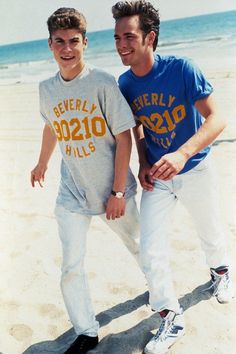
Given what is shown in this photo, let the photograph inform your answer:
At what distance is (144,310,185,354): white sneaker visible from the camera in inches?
96.6

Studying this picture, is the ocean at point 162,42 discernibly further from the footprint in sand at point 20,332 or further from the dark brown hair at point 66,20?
the footprint in sand at point 20,332

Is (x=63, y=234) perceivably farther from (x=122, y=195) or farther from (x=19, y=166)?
(x=19, y=166)

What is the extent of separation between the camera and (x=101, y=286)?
10.5 ft

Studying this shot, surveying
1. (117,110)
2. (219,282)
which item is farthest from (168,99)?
(219,282)

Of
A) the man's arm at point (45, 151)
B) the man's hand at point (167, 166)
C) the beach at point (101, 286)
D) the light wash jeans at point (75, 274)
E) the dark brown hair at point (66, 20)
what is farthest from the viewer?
the man's arm at point (45, 151)

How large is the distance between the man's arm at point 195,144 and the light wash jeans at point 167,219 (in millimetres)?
348

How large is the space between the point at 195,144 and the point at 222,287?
1.18 m

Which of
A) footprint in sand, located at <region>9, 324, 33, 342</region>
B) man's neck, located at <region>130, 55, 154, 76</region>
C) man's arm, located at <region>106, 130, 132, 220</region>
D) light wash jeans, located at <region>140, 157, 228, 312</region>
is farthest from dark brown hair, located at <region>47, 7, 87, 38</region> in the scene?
footprint in sand, located at <region>9, 324, 33, 342</region>

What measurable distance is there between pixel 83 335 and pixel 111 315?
378mm

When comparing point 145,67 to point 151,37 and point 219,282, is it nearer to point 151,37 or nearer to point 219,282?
point 151,37

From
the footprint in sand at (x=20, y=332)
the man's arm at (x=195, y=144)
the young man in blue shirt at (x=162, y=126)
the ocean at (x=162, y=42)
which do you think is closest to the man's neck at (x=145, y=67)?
the young man in blue shirt at (x=162, y=126)

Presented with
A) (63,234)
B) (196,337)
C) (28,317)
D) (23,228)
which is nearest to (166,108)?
(63,234)

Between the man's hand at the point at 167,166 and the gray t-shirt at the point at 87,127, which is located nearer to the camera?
the man's hand at the point at 167,166

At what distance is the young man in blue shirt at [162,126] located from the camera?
244cm
